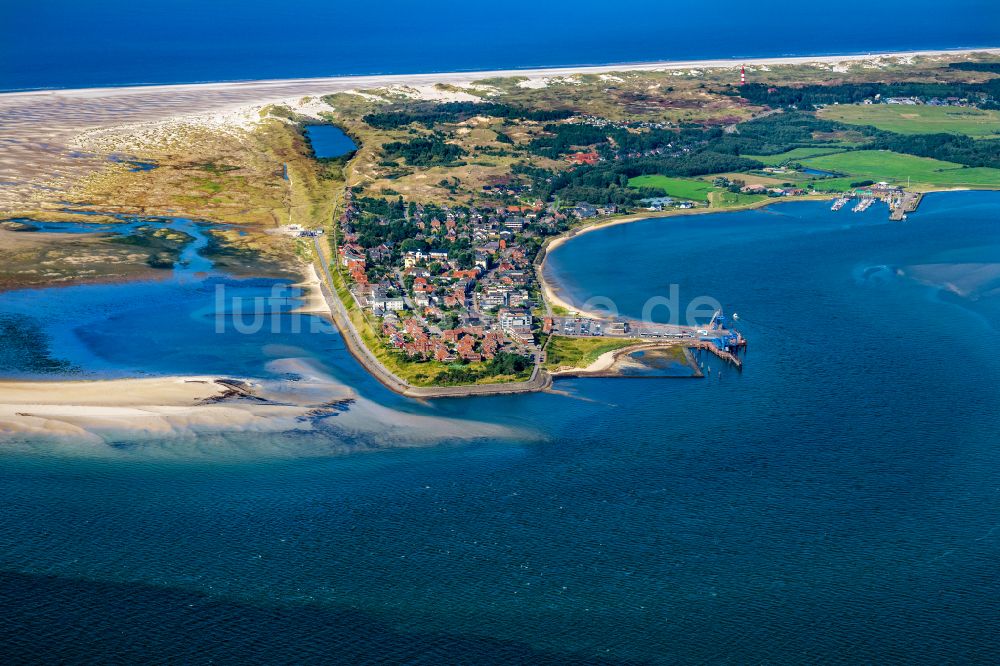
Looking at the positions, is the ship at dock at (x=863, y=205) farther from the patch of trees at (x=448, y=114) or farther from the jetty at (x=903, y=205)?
the patch of trees at (x=448, y=114)

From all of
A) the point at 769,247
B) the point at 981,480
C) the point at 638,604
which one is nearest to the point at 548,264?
the point at 769,247

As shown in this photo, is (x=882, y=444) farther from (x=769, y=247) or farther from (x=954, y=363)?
(x=769, y=247)

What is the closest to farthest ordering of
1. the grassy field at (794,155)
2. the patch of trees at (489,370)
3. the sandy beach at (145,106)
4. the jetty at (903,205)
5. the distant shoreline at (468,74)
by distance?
1. the patch of trees at (489,370)
2. the jetty at (903,205)
3. the sandy beach at (145,106)
4. the grassy field at (794,155)
5. the distant shoreline at (468,74)

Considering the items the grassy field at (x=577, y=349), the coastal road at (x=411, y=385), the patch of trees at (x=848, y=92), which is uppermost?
the patch of trees at (x=848, y=92)

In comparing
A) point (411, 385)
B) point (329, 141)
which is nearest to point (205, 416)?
point (411, 385)

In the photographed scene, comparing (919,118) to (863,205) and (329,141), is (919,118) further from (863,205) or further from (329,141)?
(329,141)

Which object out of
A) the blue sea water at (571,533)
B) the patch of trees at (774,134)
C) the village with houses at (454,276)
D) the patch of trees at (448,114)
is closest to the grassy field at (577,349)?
the village with houses at (454,276)

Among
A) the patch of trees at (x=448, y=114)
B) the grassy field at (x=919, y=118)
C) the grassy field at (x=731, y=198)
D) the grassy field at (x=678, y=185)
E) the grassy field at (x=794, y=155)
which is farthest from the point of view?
the patch of trees at (x=448, y=114)
